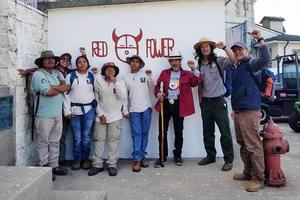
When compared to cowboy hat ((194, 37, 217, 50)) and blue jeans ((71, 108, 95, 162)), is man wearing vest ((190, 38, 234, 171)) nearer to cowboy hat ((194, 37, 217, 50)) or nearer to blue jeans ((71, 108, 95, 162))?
cowboy hat ((194, 37, 217, 50))

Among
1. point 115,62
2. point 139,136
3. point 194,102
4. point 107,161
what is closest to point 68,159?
point 107,161

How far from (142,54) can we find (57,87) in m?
1.65

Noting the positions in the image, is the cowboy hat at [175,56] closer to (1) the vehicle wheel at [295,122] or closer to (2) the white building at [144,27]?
(2) the white building at [144,27]

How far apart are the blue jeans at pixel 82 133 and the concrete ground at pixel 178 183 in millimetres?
320

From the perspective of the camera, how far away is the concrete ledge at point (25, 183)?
3.00 meters

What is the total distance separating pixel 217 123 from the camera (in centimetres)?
593

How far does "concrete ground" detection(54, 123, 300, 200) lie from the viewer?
4668 millimetres

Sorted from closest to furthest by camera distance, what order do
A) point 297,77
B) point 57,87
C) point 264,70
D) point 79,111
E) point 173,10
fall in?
point 264,70
point 57,87
point 79,111
point 173,10
point 297,77

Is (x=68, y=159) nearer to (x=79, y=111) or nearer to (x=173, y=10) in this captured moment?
(x=79, y=111)

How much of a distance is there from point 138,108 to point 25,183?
9.82 feet

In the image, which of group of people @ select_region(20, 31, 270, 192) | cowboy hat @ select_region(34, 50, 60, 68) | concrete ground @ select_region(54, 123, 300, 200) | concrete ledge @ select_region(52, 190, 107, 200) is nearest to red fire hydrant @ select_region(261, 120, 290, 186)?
concrete ground @ select_region(54, 123, 300, 200)

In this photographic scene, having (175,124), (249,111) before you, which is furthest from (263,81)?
(175,124)

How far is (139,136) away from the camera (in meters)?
6.04

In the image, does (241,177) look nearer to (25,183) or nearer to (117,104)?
(117,104)
